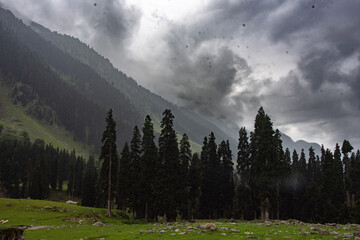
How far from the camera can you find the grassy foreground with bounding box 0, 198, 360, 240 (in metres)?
23.4

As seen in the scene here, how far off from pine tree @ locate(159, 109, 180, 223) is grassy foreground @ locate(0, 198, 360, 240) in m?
7.76

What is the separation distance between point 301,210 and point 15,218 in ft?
249

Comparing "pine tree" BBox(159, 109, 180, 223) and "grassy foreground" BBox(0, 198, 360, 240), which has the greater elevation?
"pine tree" BBox(159, 109, 180, 223)

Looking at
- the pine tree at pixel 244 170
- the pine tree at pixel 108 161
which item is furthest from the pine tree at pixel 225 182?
the pine tree at pixel 108 161

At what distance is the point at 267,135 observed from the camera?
52.3 meters

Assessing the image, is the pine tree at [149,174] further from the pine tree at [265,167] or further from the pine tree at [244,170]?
the pine tree at [244,170]

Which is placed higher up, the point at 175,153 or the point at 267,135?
the point at 267,135

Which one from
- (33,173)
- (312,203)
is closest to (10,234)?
(312,203)

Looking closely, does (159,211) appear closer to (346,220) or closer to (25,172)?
(346,220)

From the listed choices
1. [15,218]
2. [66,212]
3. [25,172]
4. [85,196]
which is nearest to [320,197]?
[66,212]

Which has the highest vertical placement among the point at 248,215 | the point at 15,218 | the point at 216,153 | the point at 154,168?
the point at 216,153

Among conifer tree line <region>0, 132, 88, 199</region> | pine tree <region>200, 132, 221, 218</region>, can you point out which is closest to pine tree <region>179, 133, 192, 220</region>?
pine tree <region>200, 132, 221, 218</region>

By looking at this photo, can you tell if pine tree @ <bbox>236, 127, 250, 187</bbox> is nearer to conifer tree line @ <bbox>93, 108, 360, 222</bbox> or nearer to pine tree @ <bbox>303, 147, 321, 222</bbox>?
conifer tree line @ <bbox>93, 108, 360, 222</bbox>

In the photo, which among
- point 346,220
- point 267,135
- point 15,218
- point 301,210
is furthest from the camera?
point 301,210
